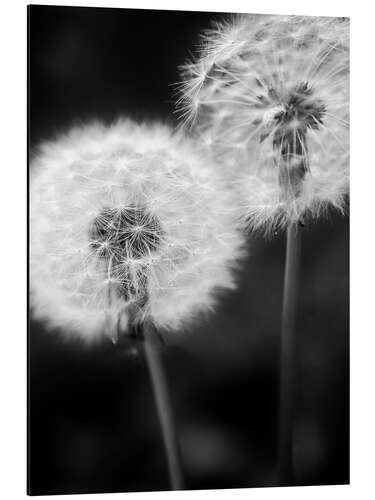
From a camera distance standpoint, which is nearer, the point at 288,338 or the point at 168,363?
the point at 168,363

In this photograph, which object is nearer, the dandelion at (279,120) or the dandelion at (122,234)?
the dandelion at (122,234)

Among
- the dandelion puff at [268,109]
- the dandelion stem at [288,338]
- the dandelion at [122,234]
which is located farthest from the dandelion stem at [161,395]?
the dandelion puff at [268,109]

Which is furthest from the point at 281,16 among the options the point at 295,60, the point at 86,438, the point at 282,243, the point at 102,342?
the point at 86,438

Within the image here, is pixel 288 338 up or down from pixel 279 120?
down

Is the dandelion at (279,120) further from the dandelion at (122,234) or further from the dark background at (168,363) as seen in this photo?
the dandelion at (122,234)

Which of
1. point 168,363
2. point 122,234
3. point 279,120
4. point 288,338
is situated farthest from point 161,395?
point 279,120

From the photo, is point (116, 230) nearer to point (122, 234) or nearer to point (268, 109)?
point (122, 234)

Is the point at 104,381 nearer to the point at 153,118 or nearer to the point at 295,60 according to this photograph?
the point at 153,118
